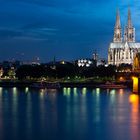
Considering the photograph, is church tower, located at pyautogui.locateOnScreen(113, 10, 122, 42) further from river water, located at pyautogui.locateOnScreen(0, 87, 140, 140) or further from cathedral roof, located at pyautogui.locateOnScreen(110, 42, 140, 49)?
river water, located at pyautogui.locateOnScreen(0, 87, 140, 140)

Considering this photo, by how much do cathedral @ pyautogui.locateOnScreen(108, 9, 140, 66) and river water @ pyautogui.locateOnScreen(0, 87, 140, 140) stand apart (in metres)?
63.5

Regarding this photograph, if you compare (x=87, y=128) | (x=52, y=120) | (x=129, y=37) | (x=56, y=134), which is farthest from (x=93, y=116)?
(x=129, y=37)

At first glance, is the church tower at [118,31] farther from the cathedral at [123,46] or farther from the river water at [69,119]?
the river water at [69,119]

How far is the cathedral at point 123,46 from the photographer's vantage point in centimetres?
10538

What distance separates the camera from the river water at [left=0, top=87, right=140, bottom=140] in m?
24.1

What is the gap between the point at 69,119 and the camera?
29.6 metres

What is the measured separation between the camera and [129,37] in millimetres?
109188

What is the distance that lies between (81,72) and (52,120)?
178ft

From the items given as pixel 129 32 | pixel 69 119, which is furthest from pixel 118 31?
pixel 69 119

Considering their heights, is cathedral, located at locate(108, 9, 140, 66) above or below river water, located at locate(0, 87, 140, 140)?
above

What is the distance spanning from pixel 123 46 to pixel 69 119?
7684 centimetres

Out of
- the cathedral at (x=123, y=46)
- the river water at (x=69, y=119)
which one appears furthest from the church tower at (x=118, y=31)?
the river water at (x=69, y=119)

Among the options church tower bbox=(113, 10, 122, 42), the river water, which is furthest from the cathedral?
the river water

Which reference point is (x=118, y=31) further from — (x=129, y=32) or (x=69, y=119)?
(x=69, y=119)
